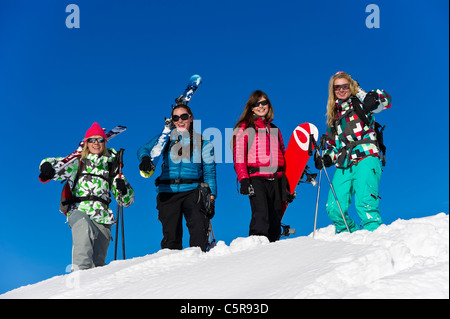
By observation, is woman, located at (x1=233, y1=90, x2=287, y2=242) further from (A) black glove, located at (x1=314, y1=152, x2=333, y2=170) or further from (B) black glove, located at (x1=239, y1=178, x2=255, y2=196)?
(A) black glove, located at (x1=314, y1=152, x2=333, y2=170)

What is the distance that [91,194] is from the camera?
6.15 m

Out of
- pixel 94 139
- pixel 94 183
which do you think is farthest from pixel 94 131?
pixel 94 183

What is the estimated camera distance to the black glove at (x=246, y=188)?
573cm

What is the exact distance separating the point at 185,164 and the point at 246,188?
103cm

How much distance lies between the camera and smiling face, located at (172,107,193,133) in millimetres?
6457

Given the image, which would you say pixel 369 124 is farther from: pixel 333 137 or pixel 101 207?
pixel 101 207

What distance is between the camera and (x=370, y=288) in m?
2.76

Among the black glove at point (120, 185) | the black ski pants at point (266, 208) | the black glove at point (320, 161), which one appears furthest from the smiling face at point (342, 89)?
the black glove at point (120, 185)
